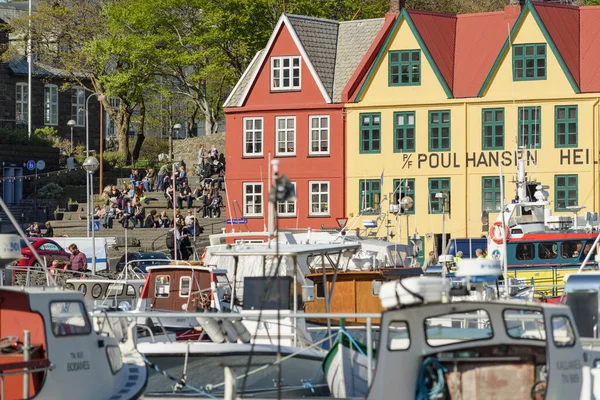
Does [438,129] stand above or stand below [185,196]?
above

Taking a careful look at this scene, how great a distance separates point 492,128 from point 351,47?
279 inches

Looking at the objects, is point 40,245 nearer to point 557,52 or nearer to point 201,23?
point 557,52

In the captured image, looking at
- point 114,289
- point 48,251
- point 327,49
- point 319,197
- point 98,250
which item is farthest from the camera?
point 327,49

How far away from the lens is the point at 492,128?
159ft

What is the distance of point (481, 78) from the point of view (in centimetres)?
4859

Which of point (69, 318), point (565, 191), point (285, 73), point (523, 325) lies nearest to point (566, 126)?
point (565, 191)

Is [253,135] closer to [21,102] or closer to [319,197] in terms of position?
[319,197]

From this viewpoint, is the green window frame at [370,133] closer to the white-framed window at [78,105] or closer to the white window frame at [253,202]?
the white window frame at [253,202]

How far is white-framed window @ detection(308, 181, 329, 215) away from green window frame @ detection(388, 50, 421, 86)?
182 inches

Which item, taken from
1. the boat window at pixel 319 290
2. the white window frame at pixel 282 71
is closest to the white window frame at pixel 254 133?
the white window frame at pixel 282 71

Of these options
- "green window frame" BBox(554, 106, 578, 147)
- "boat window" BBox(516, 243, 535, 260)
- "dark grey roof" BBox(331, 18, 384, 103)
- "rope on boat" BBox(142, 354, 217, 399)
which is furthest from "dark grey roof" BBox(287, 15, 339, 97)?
"rope on boat" BBox(142, 354, 217, 399)

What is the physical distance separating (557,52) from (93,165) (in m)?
17.8

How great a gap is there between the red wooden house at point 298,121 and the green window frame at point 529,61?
5.10 m

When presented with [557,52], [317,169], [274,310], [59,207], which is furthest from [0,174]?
[274,310]
